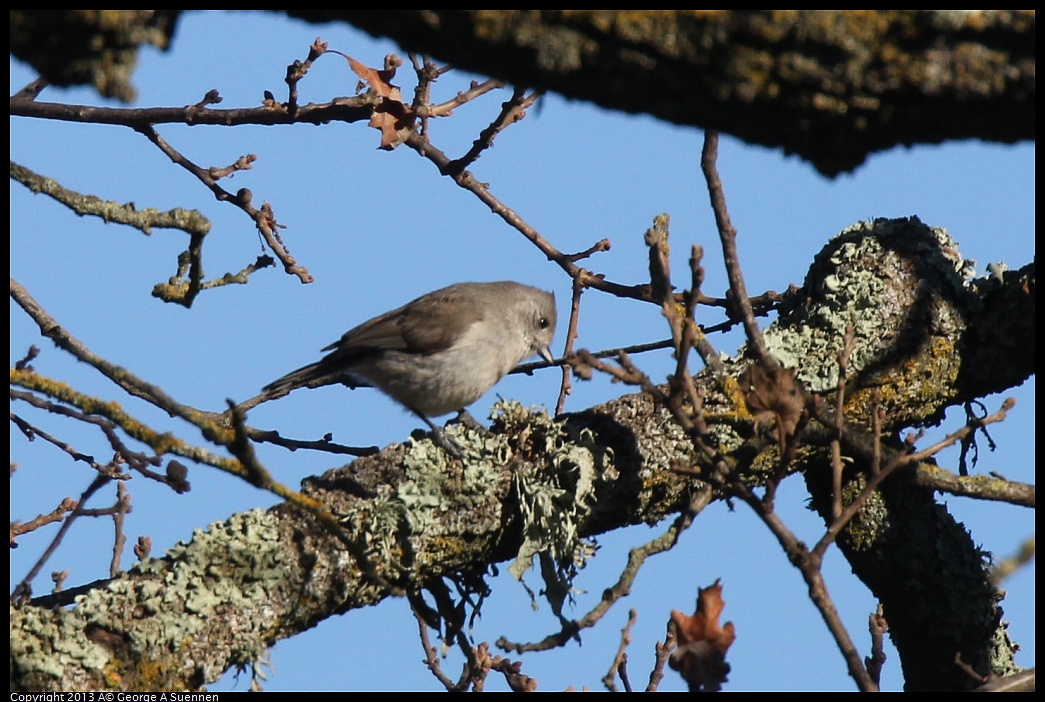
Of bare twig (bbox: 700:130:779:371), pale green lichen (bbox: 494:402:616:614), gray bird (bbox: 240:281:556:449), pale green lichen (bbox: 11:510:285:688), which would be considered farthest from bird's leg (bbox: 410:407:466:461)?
gray bird (bbox: 240:281:556:449)

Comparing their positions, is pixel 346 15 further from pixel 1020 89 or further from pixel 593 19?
pixel 1020 89

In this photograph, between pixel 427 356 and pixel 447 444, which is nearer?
pixel 447 444

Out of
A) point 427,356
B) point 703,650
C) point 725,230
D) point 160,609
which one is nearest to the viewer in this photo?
point 703,650

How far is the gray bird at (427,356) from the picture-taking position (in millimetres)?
5867

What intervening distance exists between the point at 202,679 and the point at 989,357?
9.47 feet

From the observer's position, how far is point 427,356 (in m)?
5.94

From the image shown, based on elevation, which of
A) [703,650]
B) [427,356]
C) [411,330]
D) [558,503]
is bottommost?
[703,650]

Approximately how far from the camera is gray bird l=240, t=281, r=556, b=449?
5.87 m

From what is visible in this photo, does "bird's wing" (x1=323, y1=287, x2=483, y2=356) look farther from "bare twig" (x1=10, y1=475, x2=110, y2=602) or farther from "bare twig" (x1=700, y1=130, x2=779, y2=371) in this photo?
"bare twig" (x1=700, y1=130, x2=779, y2=371)

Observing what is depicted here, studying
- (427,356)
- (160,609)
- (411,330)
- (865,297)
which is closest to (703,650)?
(160,609)

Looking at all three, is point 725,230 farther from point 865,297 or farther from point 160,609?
point 160,609

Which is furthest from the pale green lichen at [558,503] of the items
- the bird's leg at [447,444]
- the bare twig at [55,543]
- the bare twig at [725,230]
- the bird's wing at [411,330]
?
the bird's wing at [411,330]

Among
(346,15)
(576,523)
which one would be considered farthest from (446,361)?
(346,15)

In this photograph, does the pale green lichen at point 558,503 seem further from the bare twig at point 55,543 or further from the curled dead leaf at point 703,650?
the bare twig at point 55,543
